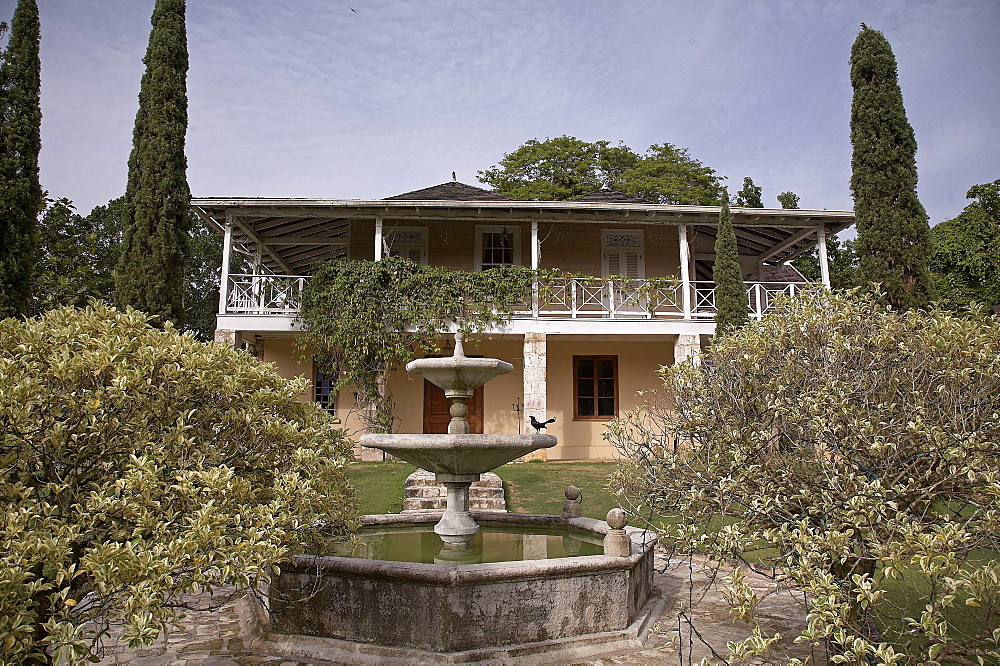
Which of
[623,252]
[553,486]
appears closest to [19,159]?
[553,486]

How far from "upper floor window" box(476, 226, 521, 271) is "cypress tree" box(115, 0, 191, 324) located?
6928 mm

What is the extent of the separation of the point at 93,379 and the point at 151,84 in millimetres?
12452

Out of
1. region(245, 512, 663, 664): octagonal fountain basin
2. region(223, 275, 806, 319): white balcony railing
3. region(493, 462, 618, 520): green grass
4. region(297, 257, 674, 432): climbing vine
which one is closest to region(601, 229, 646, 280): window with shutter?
region(223, 275, 806, 319): white balcony railing

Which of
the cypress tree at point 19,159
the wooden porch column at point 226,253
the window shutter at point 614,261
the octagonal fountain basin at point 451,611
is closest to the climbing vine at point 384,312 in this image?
the wooden porch column at point 226,253

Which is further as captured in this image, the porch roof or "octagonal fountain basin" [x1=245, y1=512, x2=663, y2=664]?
the porch roof

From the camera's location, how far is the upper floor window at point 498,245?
1633cm

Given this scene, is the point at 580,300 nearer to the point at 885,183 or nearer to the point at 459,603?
the point at 885,183

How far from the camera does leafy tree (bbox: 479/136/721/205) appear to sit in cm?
2762

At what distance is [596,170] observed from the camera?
96.8 feet

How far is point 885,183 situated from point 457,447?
36.2ft

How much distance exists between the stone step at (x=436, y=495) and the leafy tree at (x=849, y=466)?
5.15 metres

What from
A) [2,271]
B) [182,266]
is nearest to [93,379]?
[2,271]

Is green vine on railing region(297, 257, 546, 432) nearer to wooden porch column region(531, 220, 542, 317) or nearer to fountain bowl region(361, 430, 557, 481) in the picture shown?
wooden porch column region(531, 220, 542, 317)

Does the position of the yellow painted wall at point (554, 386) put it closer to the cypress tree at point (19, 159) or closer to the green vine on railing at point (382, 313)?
the green vine on railing at point (382, 313)
